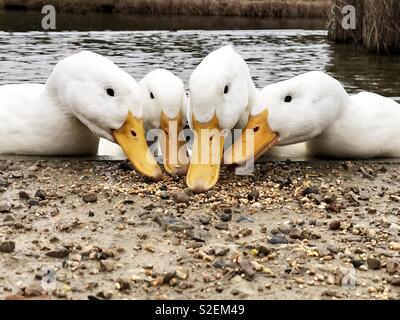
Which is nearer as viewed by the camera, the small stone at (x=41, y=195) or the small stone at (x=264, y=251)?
the small stone at (x=264, y=251)

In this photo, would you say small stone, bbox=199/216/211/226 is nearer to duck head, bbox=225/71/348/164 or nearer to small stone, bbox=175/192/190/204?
small stone, bbox=175/192/190/204

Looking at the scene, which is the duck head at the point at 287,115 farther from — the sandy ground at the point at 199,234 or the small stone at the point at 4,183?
the small stone at the point at 4,183

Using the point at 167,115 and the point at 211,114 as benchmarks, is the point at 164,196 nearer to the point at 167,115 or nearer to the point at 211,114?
the point at 211,114

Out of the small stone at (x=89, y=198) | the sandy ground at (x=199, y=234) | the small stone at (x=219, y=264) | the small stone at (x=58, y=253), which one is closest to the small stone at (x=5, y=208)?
the sandy ground at (x=199, y=234)

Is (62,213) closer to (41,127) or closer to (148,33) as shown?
(41,127)

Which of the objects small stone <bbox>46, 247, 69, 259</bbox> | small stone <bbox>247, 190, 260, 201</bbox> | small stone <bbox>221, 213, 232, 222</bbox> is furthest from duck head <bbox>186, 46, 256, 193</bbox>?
small stone <bbox>46, 247, 69, 259</bbox>

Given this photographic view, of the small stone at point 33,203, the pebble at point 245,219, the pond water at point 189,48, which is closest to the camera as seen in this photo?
the pebble at point 245,219

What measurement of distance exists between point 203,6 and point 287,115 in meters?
23.9

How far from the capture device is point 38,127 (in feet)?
20.3

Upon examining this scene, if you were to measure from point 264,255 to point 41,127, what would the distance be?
279cm

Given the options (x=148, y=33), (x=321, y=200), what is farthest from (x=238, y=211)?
(x=148, y=33)

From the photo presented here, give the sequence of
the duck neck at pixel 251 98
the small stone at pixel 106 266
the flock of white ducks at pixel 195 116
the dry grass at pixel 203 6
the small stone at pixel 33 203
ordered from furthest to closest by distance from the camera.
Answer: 1. the dry grass at pixel 203 6
2. the duck neck at pixel 251 98
3. the flock of white ducks at pixel 195 116
4. the small stone at pixel 33 203
5. the small stone at pixel 106 266

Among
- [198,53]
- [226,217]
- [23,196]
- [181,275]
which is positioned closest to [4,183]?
[23,196]

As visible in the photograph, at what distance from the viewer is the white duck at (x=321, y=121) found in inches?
224
